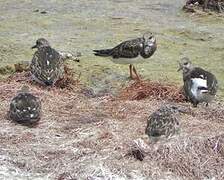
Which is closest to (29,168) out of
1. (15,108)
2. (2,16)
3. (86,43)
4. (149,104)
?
(15,108)

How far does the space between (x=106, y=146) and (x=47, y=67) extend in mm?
2928

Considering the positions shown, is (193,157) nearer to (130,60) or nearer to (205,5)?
(130,60)

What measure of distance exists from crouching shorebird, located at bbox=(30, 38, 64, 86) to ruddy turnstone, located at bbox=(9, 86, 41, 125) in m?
1.67

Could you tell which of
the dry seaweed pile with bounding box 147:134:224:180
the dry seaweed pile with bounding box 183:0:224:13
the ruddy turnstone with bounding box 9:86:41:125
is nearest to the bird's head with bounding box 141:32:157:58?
the ruddy turnstone with bounding box 9:86:41:125

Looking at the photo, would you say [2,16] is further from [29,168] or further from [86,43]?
[29,168]

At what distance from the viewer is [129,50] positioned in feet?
38.6

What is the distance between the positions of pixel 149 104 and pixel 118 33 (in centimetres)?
563

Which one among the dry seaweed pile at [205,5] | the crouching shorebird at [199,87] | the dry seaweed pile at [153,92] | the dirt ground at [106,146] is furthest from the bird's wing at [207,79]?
the dry seaweed pile at [205,5]

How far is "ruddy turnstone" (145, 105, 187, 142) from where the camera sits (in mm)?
7973

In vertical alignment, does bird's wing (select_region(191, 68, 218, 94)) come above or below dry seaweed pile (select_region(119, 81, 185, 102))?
above

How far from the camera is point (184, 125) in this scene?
8.90 m

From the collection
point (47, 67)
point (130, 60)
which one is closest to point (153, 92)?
point (130, 60)

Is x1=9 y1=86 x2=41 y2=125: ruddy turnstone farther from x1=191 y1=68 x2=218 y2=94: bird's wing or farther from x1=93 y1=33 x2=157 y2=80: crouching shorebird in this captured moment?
x1=93 y1=33 x2=157 y2=80: crouching shorebird

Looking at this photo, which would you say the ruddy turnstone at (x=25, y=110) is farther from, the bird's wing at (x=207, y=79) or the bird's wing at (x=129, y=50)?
the bird's wing at (x=129, y=50)
